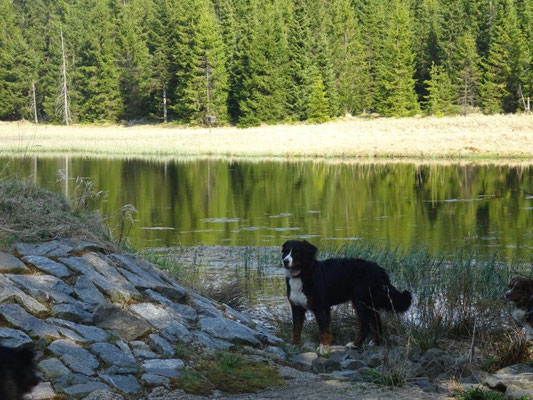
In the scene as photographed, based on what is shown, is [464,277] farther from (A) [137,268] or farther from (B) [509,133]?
(B) [509,133]

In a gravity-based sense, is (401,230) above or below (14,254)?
below

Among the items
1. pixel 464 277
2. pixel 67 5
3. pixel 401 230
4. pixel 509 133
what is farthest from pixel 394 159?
pixel 67 5

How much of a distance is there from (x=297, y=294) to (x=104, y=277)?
6.62 feet

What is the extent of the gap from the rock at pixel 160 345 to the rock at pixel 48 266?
3.97 ft

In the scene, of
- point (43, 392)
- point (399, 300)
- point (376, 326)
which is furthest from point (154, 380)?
point (399, 300)

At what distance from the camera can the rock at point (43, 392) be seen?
5420mm

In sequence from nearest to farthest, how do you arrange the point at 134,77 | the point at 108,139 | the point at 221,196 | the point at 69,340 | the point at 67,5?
the point at 69,340 → the point at 221,196 → the point at 108,139 → the point at 134,77 → the point at 67,5

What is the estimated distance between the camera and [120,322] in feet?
22.6

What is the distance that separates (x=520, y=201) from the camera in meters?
25.7

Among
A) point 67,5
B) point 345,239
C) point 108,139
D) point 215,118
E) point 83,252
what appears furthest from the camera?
point 67,5

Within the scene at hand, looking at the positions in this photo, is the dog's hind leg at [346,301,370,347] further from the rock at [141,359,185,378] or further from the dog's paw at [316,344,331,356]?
the rock at [141,359,185,378]

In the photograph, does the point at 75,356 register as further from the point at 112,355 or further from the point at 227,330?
the point at 227,330

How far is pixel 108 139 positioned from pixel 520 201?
38.0 meters

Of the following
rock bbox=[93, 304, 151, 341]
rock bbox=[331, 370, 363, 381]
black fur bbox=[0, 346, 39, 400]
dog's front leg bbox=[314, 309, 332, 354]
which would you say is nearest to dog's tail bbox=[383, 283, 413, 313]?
dog's front leg bbox=[314, 309, 332, 354]
